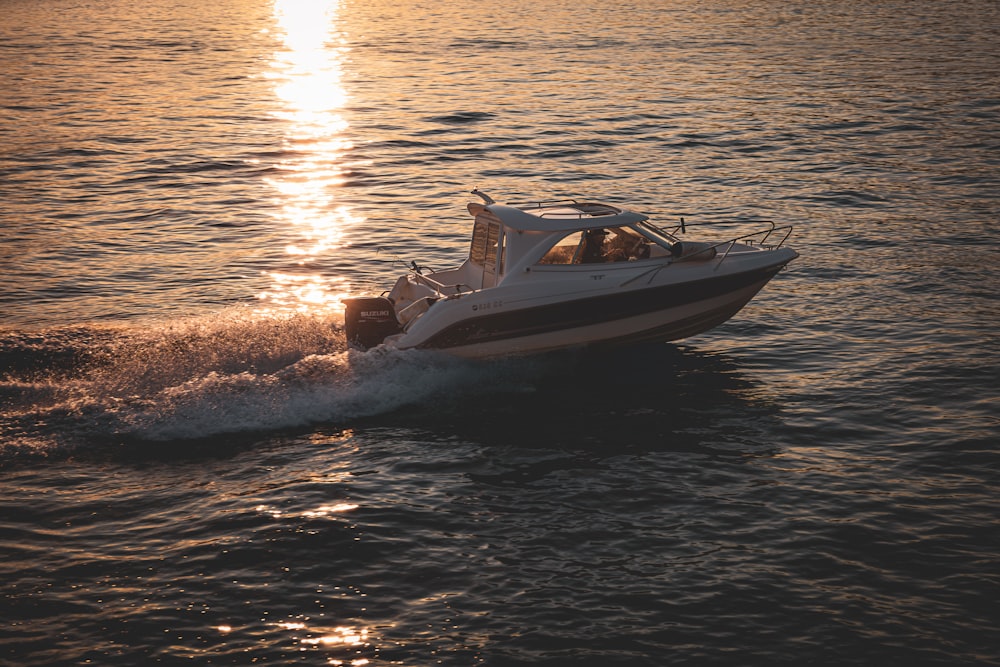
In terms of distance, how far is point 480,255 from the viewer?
18.4 m

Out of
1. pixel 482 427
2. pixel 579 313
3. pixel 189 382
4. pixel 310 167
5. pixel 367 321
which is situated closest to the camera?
pixel 482 427

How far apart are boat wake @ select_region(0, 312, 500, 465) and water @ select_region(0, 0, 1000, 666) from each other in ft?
0.21

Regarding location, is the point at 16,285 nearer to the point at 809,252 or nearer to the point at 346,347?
the point at 346,347

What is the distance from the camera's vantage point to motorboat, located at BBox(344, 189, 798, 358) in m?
17.2

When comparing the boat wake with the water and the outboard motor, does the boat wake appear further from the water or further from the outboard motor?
the outboard motor

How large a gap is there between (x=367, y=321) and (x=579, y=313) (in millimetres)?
3557

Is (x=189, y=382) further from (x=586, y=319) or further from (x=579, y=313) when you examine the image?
(x=586, y=319)

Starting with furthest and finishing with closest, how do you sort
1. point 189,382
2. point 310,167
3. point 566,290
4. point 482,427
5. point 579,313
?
point 310,167
point 579,313
point 566,290
point 189,382
point 482,427

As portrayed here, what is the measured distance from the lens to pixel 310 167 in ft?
116

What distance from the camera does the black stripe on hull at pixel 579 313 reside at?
1717cm

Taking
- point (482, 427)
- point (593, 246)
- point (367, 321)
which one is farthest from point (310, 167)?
point (482, 427)

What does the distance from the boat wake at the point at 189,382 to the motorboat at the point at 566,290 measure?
68 cm

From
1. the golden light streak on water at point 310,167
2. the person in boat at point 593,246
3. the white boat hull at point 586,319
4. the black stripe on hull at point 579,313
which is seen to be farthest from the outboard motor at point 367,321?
the golden light streak on water at point 310,167

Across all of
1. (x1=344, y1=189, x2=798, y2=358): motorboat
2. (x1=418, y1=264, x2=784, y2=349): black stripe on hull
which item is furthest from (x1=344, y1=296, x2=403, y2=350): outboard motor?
(x1=418, y1=264, x2=784, y2=349): black stripe on hull
